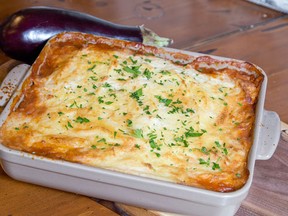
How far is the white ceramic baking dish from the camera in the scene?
123 cm

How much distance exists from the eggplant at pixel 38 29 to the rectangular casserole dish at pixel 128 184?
1.64ft

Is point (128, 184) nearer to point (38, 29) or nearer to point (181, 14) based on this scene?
point (38, 29)

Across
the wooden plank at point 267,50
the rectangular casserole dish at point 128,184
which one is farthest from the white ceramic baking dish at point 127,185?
the wooden plank at point 267,50

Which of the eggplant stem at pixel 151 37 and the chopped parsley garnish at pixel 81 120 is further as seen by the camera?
the eggplant stem at pixel 151 37

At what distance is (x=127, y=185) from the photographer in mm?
1265

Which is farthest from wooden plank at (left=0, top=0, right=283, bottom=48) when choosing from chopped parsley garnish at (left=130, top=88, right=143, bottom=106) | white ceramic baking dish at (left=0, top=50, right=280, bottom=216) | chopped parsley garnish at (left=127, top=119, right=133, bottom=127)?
white ceramic baking dish at (left=0, top=50, right=280, bottom=216)

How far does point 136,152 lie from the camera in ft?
4.40

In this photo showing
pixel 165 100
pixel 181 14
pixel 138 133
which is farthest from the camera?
pixel 181 14

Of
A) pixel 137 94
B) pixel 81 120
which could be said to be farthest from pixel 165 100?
pixel 81 120

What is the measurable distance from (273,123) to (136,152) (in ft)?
1.45

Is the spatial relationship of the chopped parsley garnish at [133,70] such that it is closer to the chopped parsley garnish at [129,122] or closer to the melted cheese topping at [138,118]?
the melted cheese topping at [138,118]

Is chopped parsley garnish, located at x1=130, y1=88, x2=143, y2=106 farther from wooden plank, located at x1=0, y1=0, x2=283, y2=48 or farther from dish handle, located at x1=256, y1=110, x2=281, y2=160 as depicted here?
wooden plank, located at x1=0, y1=0, x2=283, y2=48

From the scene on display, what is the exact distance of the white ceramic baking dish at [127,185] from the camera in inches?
48.3

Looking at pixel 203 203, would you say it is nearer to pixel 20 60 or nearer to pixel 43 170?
pixel 43 170
